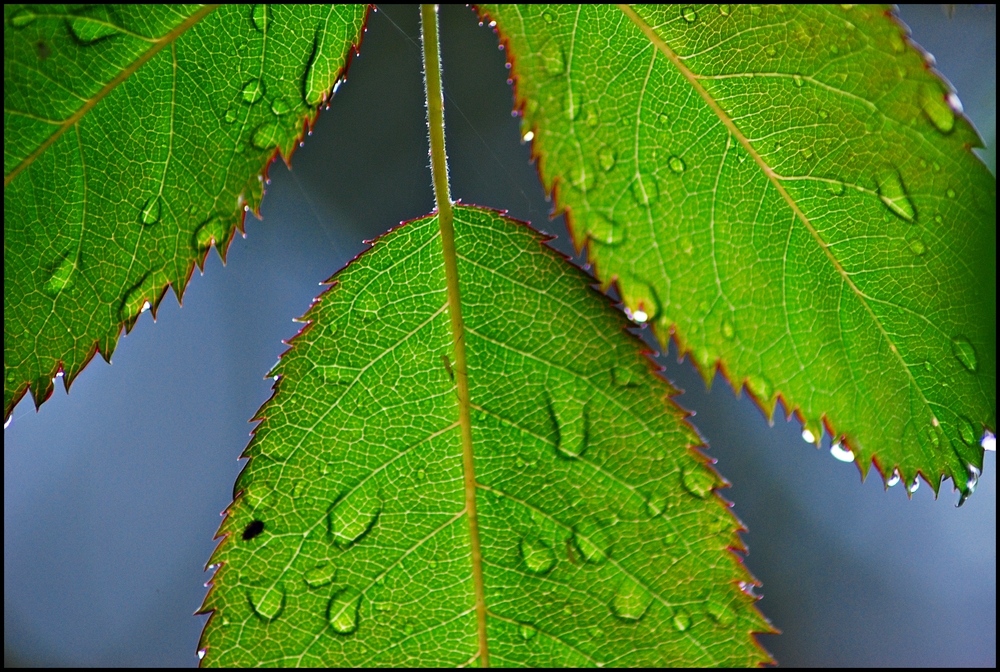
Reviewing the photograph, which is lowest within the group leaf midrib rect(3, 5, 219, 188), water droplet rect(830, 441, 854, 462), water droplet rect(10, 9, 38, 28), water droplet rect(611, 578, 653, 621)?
water droplet rect(611, 578, 653, 621)

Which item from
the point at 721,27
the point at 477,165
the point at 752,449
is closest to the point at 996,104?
the point at 721,27

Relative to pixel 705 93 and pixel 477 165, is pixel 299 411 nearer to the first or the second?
pixel 705 93

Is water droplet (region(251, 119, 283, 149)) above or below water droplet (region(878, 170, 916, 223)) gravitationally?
above

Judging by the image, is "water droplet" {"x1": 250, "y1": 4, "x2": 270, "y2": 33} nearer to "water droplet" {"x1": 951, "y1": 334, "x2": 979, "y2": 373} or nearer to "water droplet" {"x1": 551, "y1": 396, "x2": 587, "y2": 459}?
"water droplet" {"x1": 551, "y1": 396, "x2": 587, "y2": 459}

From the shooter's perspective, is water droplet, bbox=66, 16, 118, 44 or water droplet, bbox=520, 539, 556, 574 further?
water droplet, bbox=520, 539, 556, 574

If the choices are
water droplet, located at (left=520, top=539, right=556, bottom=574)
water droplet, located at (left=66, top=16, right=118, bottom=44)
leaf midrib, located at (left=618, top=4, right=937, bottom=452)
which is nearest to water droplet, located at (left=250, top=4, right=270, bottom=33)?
water droplet, located at (left=66, top=16, right=118, bottom=44)

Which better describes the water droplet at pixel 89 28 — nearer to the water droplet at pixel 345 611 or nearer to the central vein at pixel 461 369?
the central vein at pixel 461 369

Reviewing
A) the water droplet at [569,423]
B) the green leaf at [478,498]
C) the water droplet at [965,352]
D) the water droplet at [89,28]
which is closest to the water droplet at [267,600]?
the green leaf at [478,498]
